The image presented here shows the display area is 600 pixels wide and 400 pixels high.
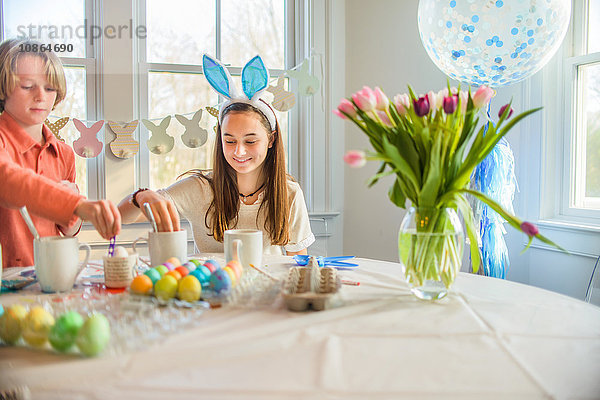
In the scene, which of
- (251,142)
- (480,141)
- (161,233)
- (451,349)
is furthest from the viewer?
(251,142)

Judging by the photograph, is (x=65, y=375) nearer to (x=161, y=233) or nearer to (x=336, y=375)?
(x=336, y=375)

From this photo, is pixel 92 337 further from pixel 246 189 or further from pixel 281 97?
pixel 281 97

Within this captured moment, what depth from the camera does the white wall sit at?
2246 millimetres

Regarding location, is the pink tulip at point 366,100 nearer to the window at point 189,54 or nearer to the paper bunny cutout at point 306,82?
the paper bunny cutout at point 306,82

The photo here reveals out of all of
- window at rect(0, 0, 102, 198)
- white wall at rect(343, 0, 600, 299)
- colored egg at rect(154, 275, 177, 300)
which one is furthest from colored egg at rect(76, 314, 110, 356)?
white wall at rect(343, 0, 600, 299)

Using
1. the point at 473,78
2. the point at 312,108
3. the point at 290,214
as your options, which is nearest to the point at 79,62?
the point at 312,108

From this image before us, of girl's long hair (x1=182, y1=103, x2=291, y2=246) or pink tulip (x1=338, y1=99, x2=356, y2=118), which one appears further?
girl's long hair (x1=182, y1=103, x2=291, y2=246)

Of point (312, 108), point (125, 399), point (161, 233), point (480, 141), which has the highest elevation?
point (312, 108)

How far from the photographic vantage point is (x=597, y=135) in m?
2.10

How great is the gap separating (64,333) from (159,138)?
6.24 ft

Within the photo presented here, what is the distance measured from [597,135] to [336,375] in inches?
80.8

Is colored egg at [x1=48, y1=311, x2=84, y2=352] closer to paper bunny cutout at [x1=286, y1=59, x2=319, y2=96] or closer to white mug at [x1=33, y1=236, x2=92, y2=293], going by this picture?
white mug at [x1=33, y1=236, x2=92, y2=293]

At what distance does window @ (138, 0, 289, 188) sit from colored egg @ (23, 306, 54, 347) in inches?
75.5

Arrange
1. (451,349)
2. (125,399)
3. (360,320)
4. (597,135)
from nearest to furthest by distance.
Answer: (125,399) < (451,349) < (360,320) < (597,135)
